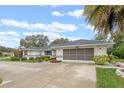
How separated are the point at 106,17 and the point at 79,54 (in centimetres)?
1645

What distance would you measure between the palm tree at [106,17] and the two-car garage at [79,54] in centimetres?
1471

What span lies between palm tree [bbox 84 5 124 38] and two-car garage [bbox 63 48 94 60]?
48.3 feet

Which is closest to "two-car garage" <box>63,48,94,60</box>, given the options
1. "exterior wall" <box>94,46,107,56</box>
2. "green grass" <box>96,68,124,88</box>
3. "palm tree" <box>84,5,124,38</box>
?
"exterior wall" <box>94,46,107,56</box>

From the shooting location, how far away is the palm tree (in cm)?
636

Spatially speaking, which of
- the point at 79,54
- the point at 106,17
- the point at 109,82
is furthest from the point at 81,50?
the point at 106,17

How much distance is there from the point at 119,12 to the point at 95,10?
787 mm

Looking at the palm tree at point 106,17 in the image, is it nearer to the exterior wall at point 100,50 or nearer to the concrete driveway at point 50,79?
the concrete driveway at point 50,79

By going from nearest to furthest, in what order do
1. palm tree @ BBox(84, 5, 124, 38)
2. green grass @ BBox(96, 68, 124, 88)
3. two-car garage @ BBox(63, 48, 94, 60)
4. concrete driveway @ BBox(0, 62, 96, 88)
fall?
1. palm tree @ BBox(84, 5, 124, 38)
2. green grass @ BBox(96, 68, 124, 88)
3. concrete driveway @ BBox(0, 62, 96, 88)
4. two-car garage @ BBox(63, 48, 94, 60)

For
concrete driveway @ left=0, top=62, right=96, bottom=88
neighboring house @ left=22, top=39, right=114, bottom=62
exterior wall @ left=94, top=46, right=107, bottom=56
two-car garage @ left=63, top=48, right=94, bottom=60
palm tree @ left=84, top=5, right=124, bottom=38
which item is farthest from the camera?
two-car garage @ left=63, top=48, right=94, bottom=60

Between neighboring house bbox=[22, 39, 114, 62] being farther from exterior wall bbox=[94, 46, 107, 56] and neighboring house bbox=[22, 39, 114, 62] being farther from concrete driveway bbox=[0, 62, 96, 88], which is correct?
concrete driveway bbox=[0, 62, 96, 88]

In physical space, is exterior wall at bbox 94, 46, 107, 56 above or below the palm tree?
below

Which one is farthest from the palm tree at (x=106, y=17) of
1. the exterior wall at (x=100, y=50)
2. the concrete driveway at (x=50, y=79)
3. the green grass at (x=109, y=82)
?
the exterior wall at (x=100, y=50)
